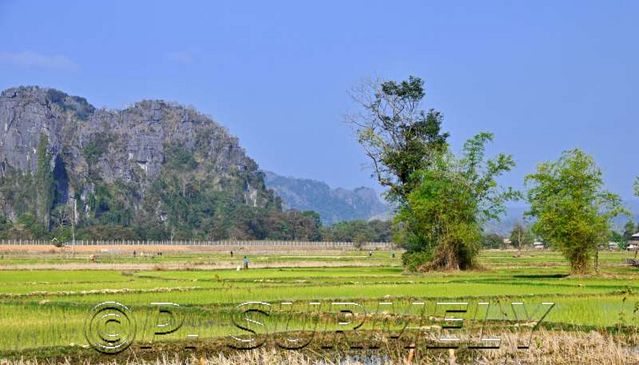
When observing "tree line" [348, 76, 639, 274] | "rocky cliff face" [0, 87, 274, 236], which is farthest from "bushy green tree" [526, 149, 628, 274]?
"rocky cliff face" [0, 87, 274, 236]

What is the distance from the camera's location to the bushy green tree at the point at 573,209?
34.9 metres

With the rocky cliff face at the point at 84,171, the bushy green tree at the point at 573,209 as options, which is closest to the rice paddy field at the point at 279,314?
the bushy green tree at the point at 573,209

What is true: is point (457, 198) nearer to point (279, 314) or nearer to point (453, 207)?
point (453, 207)

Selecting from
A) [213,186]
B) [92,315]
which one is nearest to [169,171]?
[213,186]

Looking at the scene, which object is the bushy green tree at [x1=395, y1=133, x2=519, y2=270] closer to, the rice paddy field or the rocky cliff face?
the rice paddy field

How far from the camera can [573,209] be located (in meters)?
35.4

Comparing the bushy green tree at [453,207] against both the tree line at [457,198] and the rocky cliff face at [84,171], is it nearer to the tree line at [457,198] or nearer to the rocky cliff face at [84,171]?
the tree line at [457,198]

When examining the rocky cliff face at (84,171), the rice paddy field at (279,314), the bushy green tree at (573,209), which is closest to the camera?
the rice paddy field at (279,314)

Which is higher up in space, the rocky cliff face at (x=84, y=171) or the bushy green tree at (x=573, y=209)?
the rocky cliff face at (x=84, y=171)

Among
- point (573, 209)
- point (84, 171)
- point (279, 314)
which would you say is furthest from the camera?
point (84, 171)

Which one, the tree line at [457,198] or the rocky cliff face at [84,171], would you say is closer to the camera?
the tree line at [457,198]

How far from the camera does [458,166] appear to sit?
1548 inches

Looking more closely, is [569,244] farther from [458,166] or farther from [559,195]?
[458,166]

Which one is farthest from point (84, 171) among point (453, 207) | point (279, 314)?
point (279, 314)
